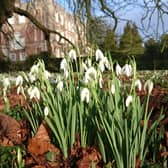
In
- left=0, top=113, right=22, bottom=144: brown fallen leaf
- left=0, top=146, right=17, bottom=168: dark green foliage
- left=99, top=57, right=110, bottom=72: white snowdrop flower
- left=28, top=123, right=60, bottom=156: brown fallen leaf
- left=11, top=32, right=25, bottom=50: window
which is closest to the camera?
left=0, top=146, right=17, bottom=168: dark green foliage

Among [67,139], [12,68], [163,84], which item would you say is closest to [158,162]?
[67,139]

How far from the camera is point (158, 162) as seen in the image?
93.7 inches

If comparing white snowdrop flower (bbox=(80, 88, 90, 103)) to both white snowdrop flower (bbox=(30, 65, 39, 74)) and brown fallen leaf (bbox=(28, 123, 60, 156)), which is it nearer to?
brown fallen leaf (bbox=(28, 123, 60, 156))

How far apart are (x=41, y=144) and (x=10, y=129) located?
0.41 metres

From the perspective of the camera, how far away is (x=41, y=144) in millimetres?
2605

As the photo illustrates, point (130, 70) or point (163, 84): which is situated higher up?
point (130, 70)

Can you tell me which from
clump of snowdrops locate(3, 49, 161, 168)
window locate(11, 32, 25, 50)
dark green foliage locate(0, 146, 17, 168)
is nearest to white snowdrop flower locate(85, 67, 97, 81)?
clump of snowdrops locate(3, 49, 161, 168)

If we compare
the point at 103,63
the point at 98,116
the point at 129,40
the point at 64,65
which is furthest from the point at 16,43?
the point at 98,116

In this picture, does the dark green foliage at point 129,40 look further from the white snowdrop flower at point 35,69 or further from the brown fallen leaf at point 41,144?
the brown fallen leaf at point 41,144

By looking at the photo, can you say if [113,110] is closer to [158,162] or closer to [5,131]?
[158,162]

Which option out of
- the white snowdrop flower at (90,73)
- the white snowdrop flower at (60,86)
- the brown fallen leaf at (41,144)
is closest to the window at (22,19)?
the white snowdrop flower at (60,86)

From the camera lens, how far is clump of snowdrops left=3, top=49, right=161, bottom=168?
231cm

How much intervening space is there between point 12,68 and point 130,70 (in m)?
16.1

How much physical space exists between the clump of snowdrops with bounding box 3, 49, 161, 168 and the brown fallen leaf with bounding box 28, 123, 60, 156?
49mm
